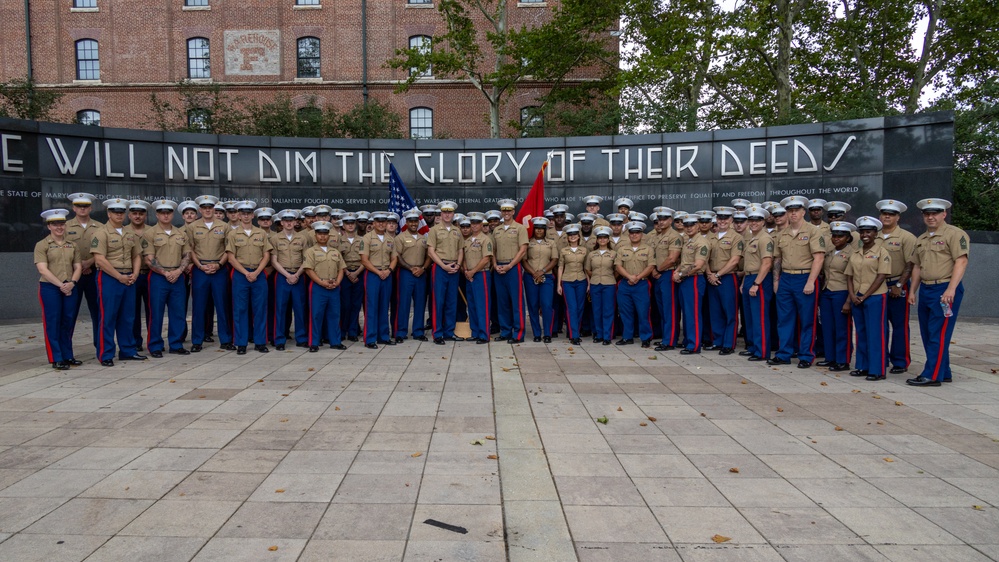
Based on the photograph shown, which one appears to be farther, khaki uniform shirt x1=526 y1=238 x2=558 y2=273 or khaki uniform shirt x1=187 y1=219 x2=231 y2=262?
khaki uniform shirt x1=526 y1=238 x2=558 y2=273

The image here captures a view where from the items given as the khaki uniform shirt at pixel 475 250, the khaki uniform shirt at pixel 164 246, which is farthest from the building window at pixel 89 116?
the khaki uniform shirt at pixel 475 250

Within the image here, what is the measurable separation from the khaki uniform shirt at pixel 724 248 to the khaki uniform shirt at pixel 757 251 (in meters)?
0.15

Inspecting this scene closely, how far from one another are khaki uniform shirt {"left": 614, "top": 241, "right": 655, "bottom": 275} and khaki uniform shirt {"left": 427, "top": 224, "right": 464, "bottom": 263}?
8.22 ft

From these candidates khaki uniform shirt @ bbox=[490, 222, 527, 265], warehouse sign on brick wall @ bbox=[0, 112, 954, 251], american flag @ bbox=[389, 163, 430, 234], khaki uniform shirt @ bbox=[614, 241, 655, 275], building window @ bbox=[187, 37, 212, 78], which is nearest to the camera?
khaki uniform shirt @ bbox=[614, 241, 655, 275]

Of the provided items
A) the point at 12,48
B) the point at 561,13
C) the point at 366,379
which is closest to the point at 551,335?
the point at 366,379

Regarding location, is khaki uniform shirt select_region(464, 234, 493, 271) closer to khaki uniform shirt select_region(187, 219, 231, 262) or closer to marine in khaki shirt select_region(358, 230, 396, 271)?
marine in khaki shirt select_region(358, 230, 396, 271)

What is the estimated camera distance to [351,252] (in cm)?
990

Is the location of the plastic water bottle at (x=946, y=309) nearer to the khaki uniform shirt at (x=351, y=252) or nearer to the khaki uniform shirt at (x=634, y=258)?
the khaki uniform shirt at (x=634, y=258)

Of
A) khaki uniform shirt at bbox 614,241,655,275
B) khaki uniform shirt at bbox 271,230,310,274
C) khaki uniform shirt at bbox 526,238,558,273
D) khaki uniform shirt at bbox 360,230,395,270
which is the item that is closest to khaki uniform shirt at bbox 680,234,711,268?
khaki uniform shirt at bbox 614,241,655,275

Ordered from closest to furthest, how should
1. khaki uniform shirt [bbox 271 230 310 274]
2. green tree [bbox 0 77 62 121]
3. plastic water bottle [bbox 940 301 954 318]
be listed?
plastic water bottle [bbox 940 301 954 318]
khaki uniform shirt [bbox 271 230 310 274]
green tree [bbox 0 77 62 121]

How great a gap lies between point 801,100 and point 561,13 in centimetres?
1157

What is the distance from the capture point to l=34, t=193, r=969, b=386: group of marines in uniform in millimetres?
7559

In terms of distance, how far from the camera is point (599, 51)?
24.2m

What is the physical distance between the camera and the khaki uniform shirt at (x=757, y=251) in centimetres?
852
